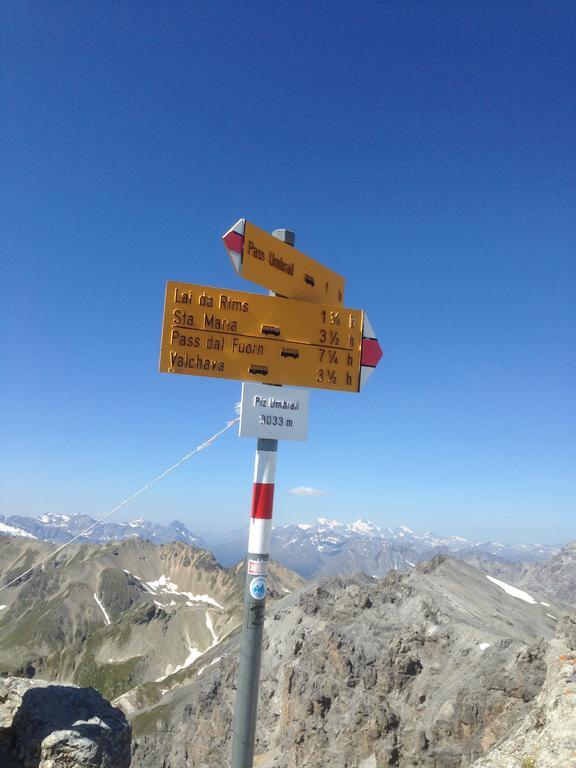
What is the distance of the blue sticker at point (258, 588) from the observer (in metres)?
5.75

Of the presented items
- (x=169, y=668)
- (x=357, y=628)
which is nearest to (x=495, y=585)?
(x=357, y=628)

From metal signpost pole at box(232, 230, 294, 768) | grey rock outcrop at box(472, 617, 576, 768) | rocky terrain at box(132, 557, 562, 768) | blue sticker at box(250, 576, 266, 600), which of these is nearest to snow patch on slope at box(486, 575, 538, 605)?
rocky terrain at box(132, 557, 562, 768)

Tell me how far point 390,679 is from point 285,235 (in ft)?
188

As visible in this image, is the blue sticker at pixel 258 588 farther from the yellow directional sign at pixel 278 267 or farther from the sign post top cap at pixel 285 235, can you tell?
the sign post top cap at pixel 285 235

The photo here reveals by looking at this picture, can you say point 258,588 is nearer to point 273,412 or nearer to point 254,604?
point 254,604

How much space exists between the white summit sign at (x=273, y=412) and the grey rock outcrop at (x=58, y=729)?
A: 6813 mm

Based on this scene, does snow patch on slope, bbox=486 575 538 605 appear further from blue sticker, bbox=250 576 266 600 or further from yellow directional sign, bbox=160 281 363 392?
yellow directional sign, bbox=160 281 363 392

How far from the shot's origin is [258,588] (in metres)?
5.85

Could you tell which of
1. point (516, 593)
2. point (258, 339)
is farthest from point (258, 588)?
point (516, 593)

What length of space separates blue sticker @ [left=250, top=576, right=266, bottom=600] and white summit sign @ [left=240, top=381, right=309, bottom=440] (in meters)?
1.74

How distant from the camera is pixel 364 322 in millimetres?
6395

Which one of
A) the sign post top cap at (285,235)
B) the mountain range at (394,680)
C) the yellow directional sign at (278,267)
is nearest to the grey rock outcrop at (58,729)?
the mountain range at (394,680)

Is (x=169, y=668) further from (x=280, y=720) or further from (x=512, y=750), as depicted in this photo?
(x=512, y=750)

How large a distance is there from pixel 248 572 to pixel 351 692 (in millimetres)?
62690
